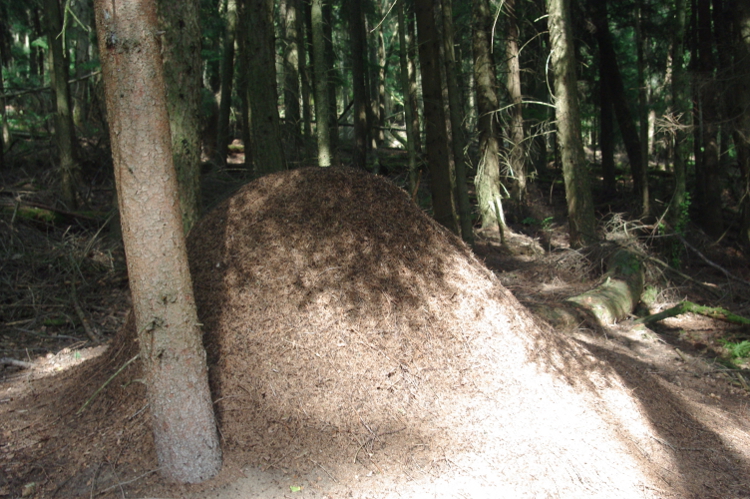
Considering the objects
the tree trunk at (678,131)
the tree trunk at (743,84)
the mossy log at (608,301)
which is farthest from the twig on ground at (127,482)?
the tree trunk at (743,84)

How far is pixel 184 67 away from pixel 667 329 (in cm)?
842

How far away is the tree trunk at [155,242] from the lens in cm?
322

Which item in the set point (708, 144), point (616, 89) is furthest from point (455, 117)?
point (616, 89)

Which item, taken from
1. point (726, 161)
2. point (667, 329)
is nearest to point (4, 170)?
point (667, 329)

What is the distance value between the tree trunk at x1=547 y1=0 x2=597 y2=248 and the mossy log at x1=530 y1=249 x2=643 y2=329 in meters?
1.03

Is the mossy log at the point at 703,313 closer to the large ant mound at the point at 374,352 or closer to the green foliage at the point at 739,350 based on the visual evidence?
the green foliage at the point at 739,350

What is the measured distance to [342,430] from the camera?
3943 millimetres

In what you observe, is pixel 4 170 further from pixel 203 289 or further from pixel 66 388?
pixel 203 289

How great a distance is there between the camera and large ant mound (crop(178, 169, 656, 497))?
12.7 feet

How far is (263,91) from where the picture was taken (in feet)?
28.2

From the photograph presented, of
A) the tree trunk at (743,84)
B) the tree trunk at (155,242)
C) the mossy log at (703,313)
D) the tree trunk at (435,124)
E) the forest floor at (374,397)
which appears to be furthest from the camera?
the tree trunk at (743,84)

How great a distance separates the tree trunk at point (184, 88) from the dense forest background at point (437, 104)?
0.06 feet

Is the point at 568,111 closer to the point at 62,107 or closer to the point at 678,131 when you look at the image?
the point at 678,131

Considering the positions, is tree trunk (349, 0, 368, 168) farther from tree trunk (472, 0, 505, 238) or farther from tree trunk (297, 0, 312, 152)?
tree trunk (472, 0, 505, 238)
